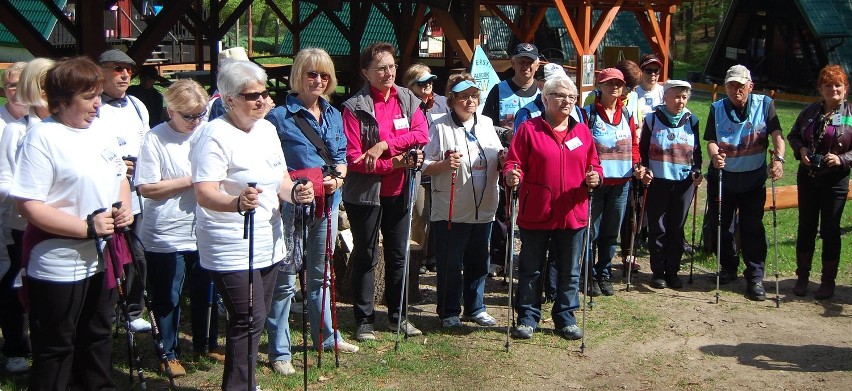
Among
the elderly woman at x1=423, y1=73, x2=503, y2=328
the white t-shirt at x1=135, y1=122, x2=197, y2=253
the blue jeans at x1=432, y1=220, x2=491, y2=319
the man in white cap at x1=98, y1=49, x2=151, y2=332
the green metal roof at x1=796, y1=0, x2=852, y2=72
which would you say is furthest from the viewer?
the green metal roof at x1=796, y1=0, x2=852, y2=72

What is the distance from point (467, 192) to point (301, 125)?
54.0 inches

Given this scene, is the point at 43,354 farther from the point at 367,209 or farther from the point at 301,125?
the point at 367,209

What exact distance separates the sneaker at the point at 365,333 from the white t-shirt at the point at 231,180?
170cm

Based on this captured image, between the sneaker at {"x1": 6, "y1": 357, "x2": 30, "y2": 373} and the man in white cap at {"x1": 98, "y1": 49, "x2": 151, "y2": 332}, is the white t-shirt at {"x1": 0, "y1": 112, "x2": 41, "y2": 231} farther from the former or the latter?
the sneaker at {"x1": 6, "y1": 357, "x2": 30, "y2": 373}

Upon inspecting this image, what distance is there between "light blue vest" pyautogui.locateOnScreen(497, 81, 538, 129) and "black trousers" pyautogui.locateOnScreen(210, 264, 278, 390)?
302cm

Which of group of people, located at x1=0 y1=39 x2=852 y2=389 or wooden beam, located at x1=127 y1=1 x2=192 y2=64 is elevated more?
wooden beam, located at x1=127 y1=1 x2=192 y2=64

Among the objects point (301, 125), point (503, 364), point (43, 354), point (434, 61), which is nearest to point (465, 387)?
point (503, 364)

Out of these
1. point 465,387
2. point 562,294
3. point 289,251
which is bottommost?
point 465,387

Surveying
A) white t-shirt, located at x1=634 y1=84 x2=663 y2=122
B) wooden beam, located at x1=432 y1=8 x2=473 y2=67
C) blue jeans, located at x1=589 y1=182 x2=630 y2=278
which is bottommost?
blue jeans, located at x1=589 y1=182 x2=630 y2=278

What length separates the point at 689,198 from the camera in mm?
7141

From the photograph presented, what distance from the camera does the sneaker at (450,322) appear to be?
6156 mm

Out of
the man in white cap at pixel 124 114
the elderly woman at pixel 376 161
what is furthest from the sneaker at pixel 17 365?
the elderly woman at pixel 376 161

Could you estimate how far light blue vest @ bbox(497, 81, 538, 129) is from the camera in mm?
6895

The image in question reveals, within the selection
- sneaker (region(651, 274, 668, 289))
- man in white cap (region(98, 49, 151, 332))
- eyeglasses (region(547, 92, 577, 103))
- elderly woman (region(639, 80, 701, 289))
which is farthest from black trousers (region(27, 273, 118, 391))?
sneaker (region(651, 274, 668, 289))
